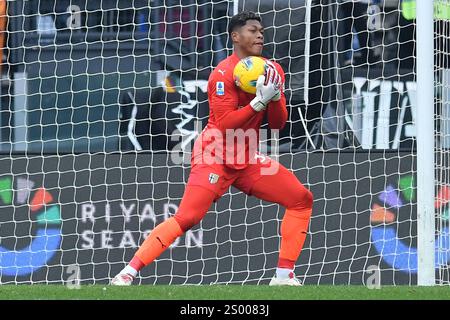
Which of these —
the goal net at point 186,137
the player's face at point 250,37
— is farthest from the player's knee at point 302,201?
the goal net at point 186,137

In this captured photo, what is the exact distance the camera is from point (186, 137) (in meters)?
10.5

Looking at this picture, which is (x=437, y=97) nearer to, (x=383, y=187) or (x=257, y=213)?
(x=383, y=187)

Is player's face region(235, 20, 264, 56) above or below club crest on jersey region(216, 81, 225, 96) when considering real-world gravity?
above

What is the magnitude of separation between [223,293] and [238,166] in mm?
1238

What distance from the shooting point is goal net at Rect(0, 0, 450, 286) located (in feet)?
33.6

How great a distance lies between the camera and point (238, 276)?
10.7 meters

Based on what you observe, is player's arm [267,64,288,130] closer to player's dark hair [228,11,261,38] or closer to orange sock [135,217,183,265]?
player's dark hair [228,11,261,38]

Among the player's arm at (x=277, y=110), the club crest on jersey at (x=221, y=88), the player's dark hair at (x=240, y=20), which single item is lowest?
the player's arm at (x=277, y=110)

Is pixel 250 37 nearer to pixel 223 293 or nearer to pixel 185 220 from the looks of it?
pixel 185 220

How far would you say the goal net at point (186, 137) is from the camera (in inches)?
403

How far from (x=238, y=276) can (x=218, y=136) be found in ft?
6.89

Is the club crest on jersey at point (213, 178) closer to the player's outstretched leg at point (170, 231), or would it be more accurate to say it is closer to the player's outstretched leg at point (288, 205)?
the player's outstretched leg at point (170, 231)

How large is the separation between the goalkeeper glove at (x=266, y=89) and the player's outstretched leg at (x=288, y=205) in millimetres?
487

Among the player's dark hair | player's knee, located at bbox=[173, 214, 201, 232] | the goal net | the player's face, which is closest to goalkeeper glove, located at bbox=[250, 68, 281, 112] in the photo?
the player's face
